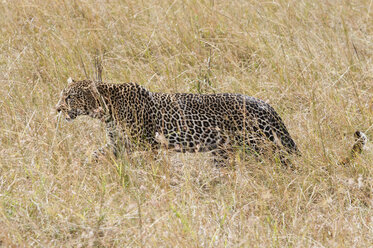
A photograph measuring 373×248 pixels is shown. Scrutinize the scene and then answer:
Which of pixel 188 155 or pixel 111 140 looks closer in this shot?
pixel 111 140

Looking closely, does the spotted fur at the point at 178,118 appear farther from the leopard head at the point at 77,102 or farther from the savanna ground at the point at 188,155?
the savanna ground at the point at 188,155

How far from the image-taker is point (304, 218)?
4832 mm

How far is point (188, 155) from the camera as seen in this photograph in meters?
6.09

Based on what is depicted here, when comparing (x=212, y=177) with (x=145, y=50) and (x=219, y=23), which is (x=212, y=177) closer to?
(x=145, y=50)

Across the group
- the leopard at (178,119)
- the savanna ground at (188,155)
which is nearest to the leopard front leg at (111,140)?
the leopard at (178,119)

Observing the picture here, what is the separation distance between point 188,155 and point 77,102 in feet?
3.86

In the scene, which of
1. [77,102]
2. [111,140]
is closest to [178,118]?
[111,140]

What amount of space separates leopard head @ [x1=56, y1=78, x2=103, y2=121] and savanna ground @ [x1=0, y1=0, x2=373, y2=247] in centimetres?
20

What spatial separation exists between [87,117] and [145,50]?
159 centimetres

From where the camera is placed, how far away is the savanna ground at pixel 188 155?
4.46 m

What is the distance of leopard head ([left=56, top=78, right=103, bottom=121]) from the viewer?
5936mm

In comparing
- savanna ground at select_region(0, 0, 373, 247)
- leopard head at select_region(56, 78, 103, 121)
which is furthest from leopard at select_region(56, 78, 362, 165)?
savanna ground at select_region(0, 0, 373, 247)

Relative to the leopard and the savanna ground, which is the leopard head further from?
the savanna ground

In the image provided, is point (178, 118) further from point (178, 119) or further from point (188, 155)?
point (188, 155)
